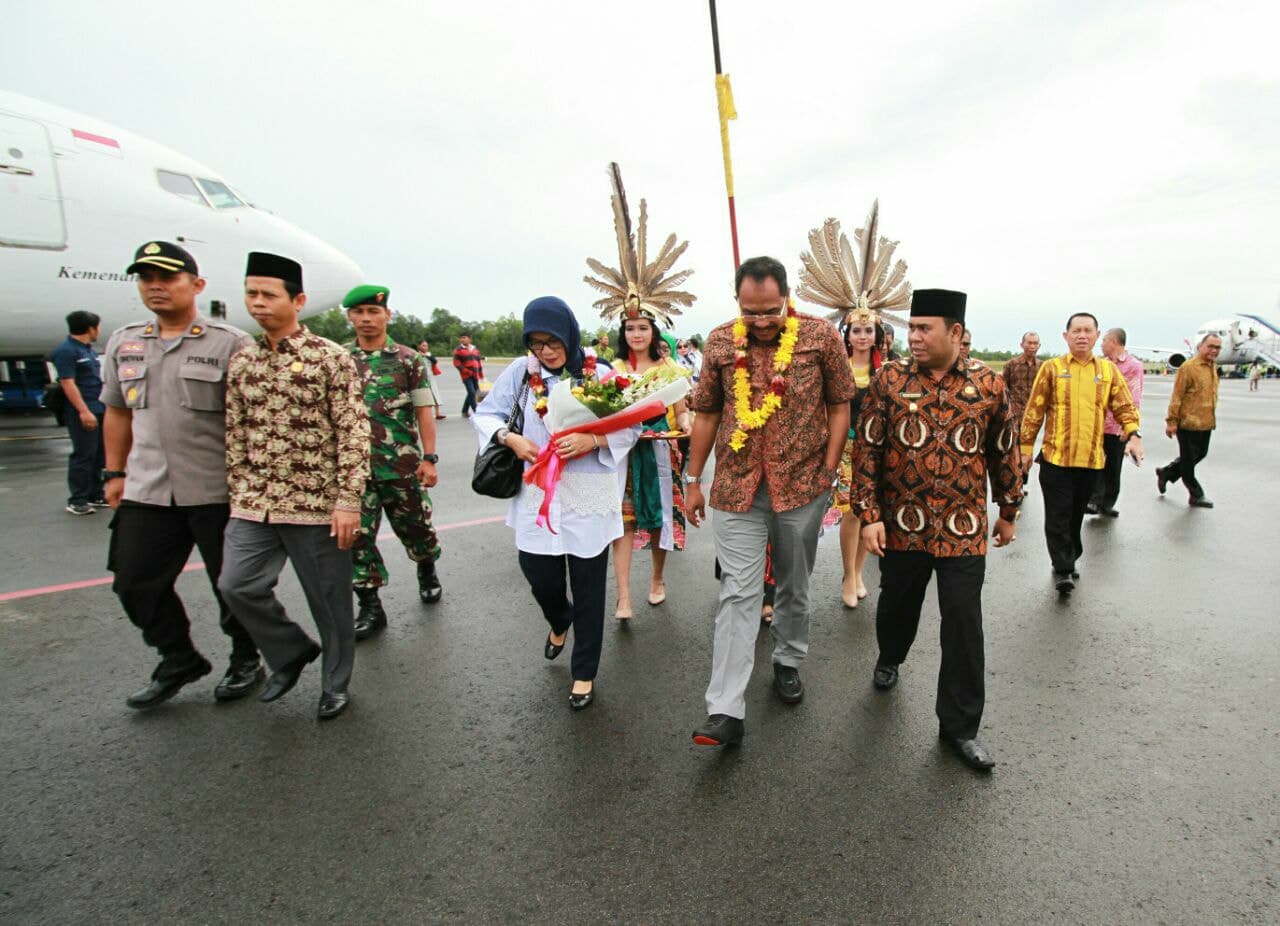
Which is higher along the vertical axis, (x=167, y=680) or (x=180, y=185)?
(x=180, y=185)

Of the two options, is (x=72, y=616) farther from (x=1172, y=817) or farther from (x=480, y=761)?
(x=1172, y=817)

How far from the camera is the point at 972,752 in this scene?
2574mm

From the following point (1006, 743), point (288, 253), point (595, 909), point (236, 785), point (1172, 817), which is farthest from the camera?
point (288, 253)

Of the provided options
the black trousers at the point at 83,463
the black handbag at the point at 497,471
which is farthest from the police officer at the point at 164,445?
the black trousers at the point at 83,463

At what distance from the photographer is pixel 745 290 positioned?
9.21 ft

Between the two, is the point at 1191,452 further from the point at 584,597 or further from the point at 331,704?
the point at 331,704

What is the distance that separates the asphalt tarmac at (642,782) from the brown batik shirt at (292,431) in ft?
3.25

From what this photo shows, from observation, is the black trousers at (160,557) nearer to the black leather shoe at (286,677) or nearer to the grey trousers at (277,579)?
the grey trousers at (277,579)

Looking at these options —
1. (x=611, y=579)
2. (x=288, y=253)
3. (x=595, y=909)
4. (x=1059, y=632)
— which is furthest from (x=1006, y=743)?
(x=288, y=253)

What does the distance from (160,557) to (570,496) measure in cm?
188

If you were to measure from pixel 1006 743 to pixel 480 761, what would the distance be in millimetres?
2173

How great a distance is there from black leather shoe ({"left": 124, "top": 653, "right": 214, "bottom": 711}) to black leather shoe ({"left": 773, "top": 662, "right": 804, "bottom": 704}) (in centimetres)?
275

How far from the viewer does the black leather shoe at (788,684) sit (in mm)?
3078

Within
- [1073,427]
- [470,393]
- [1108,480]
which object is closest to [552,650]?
[1073,427]
